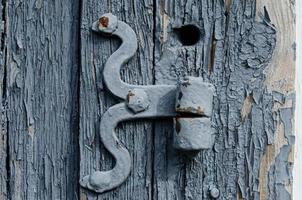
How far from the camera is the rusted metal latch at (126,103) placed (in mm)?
1215

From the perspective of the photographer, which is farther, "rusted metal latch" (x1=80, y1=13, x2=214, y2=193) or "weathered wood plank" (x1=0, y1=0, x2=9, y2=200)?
"weathered wood plank" (x1=0, y1=0, x2=9, y2=200)

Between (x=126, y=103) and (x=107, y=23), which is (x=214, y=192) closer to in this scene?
(x=126, y=103)

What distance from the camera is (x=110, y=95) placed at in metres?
1.28

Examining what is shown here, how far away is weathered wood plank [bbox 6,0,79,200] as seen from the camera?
132 centimetres

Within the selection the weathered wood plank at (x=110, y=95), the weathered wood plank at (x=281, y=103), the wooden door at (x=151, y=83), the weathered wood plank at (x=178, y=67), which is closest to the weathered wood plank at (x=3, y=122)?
the wooden door at (x=151, y=83)

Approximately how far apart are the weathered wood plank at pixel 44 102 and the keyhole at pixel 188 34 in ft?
0.58

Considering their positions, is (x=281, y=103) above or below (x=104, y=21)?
below

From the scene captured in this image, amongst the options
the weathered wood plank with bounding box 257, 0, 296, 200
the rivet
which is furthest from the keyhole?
the rivet

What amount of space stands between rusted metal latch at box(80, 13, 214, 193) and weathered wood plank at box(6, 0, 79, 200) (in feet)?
0.19

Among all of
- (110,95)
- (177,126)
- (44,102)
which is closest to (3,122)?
(44,102)

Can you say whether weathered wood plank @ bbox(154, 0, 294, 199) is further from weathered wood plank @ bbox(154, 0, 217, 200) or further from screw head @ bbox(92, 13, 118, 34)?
screw head @ bbox(92, 13, 118, 34)

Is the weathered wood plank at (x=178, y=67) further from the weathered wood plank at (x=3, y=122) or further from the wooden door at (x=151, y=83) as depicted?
the weathered wood plank at (x=3, y=122)

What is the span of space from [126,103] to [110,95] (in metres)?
0.04

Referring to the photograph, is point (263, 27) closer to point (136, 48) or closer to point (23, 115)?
point (136, 48)
